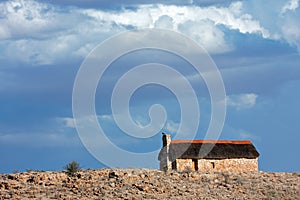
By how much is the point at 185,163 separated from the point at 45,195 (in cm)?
1941

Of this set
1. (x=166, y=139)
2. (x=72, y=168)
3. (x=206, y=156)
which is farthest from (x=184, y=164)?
(x=72, y=168)

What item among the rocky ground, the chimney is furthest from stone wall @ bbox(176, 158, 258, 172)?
the rocky ground

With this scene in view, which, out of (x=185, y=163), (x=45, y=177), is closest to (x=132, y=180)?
(x=45, y=177)

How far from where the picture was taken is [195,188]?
3634cm

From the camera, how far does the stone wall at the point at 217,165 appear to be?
5138cm

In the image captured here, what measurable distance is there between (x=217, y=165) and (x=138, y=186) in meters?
17.8

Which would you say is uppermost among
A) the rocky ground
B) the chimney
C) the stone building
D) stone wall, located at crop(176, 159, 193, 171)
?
the chimney

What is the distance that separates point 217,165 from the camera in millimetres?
52000

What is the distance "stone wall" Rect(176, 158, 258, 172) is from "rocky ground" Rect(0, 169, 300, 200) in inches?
464

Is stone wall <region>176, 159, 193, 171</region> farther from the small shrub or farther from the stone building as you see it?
the small shrub

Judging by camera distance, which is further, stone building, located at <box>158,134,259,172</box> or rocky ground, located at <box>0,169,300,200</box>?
stone building, located at <box>158,134,259,172</box>

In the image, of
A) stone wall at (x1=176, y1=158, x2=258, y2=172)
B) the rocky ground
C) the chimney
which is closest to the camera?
the rocky ground

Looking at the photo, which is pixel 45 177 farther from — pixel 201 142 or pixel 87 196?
pixel 201 142

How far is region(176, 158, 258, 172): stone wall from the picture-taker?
51375mm
